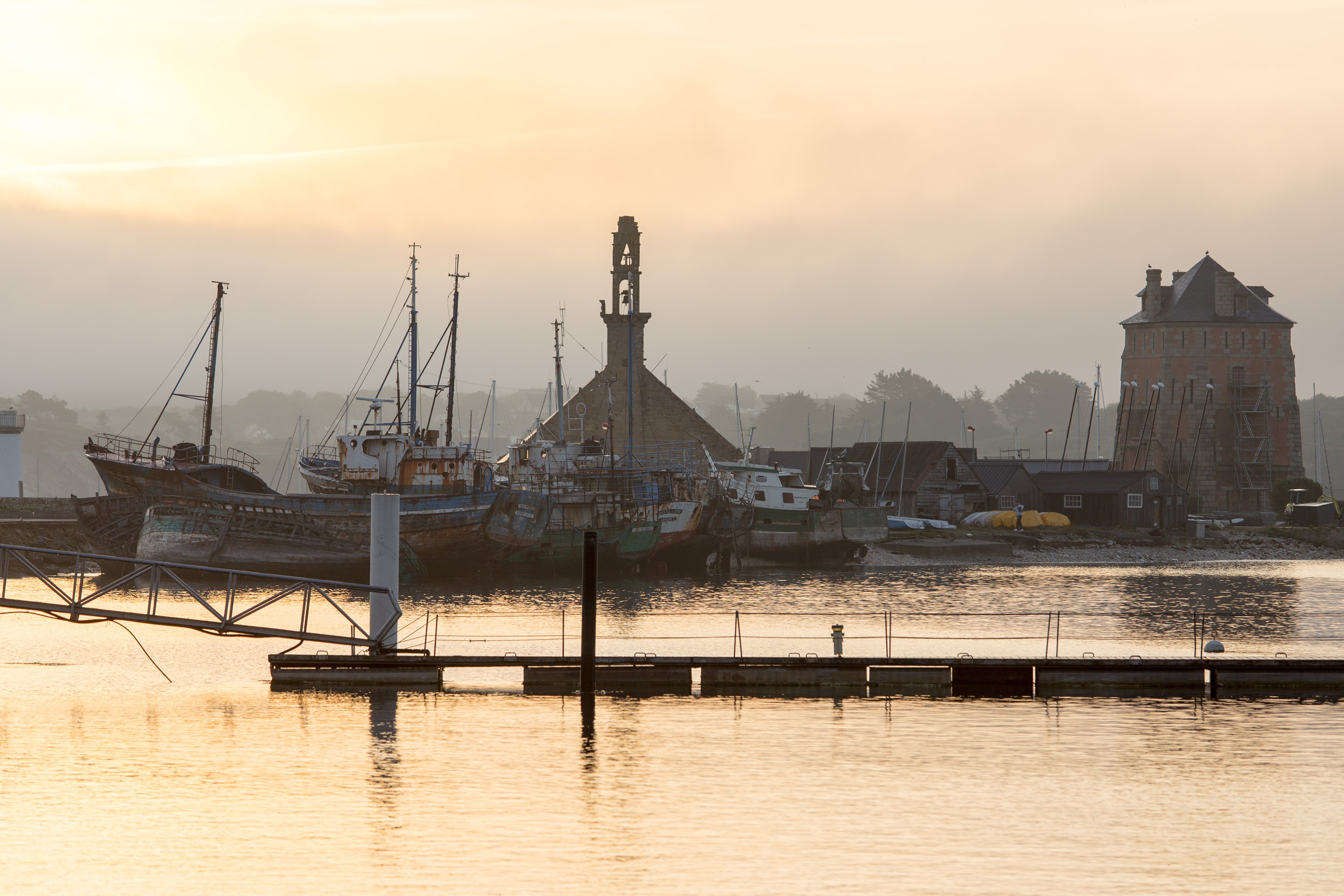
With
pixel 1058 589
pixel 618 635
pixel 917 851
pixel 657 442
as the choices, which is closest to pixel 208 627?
pixel 618 635

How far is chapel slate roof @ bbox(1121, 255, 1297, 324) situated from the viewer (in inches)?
4631

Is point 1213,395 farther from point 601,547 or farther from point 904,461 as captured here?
point 601,547

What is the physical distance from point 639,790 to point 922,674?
36.3ft

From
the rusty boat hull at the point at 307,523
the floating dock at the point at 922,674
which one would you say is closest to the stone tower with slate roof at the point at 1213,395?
the rusty boat hull at the point at 307,523

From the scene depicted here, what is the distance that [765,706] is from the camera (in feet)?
96.9

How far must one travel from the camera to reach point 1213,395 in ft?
381

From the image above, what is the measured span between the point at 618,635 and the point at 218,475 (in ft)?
113

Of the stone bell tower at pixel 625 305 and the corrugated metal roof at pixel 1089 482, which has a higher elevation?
the stone bell tower at pixel 625 305

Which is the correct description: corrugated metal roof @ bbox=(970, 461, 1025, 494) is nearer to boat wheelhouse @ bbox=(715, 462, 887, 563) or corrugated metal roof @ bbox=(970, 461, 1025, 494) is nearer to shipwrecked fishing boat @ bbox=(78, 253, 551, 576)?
boat wheelhouse @ bbox=(715, 462, 887, 563)

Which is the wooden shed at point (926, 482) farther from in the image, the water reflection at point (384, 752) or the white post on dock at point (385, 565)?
the water reflection at point (384, 752)

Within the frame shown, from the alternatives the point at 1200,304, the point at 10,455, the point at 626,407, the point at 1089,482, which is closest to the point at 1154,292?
the point at 1200,304

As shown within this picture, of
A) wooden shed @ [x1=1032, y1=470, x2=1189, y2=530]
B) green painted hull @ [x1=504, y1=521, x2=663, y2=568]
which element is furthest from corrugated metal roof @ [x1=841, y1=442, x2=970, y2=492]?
green painted hull @ [x1=504, y1=521, x2=663, y2=568]

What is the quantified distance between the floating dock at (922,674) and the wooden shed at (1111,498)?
68947mm

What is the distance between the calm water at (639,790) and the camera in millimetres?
17562
